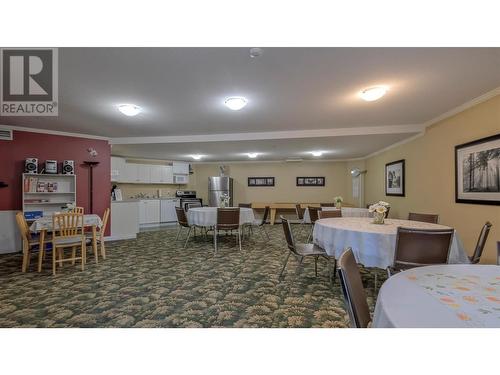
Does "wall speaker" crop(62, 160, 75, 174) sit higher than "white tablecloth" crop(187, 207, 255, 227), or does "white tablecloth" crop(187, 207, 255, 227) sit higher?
"wall speaker" crop(62, 160, 75, 174)

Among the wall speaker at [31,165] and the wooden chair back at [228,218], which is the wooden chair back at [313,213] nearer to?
the wooden chair back at [228,218]

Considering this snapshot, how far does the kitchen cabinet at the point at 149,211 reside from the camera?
751 cm

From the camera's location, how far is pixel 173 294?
2617 millimetres

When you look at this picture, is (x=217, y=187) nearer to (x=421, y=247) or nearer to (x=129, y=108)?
(x=129, y=108)

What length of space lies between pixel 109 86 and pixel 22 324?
8.15 feet

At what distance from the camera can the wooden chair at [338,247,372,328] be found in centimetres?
102

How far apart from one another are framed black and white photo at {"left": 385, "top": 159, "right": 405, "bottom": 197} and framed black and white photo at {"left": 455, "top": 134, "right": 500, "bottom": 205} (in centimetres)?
175

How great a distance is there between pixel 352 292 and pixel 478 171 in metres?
3.27

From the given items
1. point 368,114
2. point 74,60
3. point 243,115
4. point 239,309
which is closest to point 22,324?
point 239,309

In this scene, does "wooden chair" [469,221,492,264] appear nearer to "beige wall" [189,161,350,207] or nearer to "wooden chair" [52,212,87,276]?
"wooden chair" [52,212,87,276]

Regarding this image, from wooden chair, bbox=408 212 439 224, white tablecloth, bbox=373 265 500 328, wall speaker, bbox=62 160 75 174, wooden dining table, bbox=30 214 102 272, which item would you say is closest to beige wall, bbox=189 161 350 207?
wall speaker, bbox=62 160 75 174

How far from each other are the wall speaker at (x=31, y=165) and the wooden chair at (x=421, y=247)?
5995 mm

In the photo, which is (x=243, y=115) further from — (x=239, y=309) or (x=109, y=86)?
(x=239, y=309)

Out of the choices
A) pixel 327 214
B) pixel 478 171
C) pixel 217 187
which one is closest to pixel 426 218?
pixel 478 171
